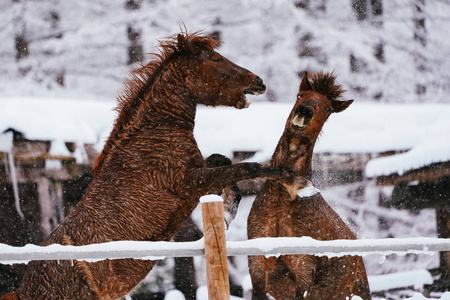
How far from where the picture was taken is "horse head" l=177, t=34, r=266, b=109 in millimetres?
3754

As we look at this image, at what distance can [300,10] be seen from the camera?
1181cm

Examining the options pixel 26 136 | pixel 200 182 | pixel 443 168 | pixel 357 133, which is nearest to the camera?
pixel 200 182

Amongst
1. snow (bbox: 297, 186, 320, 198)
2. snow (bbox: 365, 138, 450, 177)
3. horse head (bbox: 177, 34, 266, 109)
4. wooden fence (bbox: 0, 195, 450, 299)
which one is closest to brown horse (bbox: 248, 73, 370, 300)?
snow (bbox: 297, 186, 320, 198)

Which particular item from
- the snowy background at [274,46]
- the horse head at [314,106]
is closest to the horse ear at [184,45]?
the horse head at [314,106]

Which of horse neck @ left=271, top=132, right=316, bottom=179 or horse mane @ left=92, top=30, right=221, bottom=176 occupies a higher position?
horse mane @ left=92, top=30, right=221, bottom=176

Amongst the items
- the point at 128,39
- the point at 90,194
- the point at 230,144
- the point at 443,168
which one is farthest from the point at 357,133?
the point at 128,39

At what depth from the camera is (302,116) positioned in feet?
12.3

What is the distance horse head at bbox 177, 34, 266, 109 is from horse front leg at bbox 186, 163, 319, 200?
1.81ft

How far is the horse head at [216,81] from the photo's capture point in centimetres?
375

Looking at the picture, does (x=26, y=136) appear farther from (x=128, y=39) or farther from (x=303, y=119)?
(x=128, y=39)

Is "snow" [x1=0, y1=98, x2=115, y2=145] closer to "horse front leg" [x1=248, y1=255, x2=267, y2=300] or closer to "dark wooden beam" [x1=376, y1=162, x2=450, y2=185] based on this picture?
"horse front leg" [x1=248, y1=255, x2=267, y2=300]

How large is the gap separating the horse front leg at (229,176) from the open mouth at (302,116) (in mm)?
415

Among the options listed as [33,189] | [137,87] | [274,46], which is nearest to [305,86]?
[137,87]

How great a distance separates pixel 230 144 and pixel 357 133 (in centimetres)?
196
